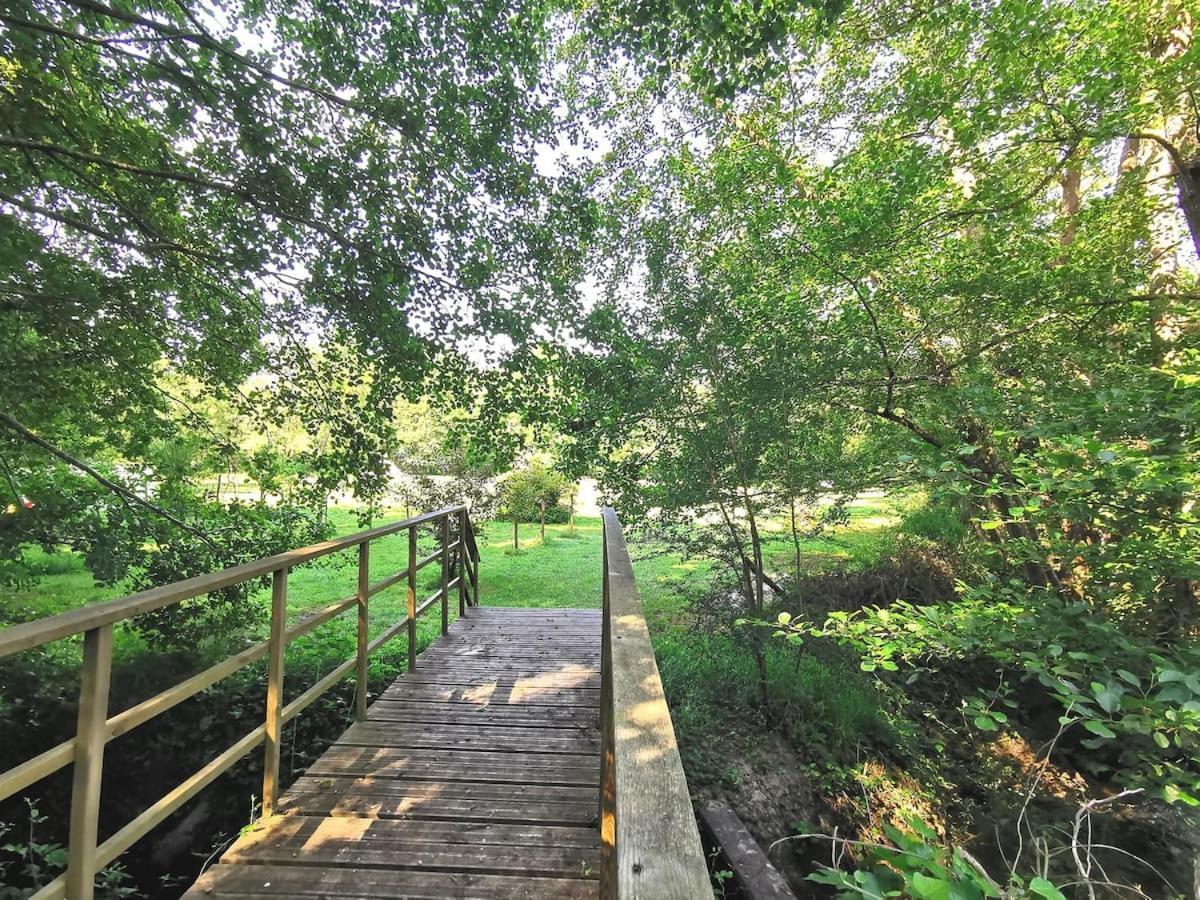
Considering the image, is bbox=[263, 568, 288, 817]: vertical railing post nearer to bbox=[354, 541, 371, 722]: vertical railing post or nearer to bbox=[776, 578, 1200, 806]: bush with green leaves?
bbox=[354, 541, 371, 722]: vertical railing post

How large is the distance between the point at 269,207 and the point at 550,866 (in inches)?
150

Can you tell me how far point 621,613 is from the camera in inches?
68.7

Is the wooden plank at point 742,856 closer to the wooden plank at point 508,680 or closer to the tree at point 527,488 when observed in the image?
the wooden plank at point 508,680

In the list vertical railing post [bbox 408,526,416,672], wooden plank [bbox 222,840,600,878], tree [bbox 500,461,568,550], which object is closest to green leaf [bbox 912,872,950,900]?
wooden plank [bbox 222,840,600,878]

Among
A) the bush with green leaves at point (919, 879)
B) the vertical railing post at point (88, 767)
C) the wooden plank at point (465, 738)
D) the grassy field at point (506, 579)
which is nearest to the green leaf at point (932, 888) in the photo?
the bush with green leaves at point (919, 879)

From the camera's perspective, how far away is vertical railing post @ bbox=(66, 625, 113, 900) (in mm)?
1363

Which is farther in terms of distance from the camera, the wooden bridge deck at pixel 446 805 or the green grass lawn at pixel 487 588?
the green grass lawn at pixel 487 588

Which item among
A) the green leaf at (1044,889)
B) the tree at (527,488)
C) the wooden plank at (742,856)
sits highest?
the tree at (527,488)

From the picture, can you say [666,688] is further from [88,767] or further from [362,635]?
[88,767]

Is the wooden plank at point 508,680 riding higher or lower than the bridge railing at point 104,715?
lower

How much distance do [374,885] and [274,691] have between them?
852 mm

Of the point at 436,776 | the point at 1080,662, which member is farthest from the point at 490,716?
the point at 1080,662

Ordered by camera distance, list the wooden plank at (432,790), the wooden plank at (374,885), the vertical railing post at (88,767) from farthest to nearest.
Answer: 1. the wooden plank at (432,790)
2. the wooden plank at (374,885)
3. the vertical railing post at (88,767)

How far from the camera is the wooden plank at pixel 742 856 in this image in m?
2.75
